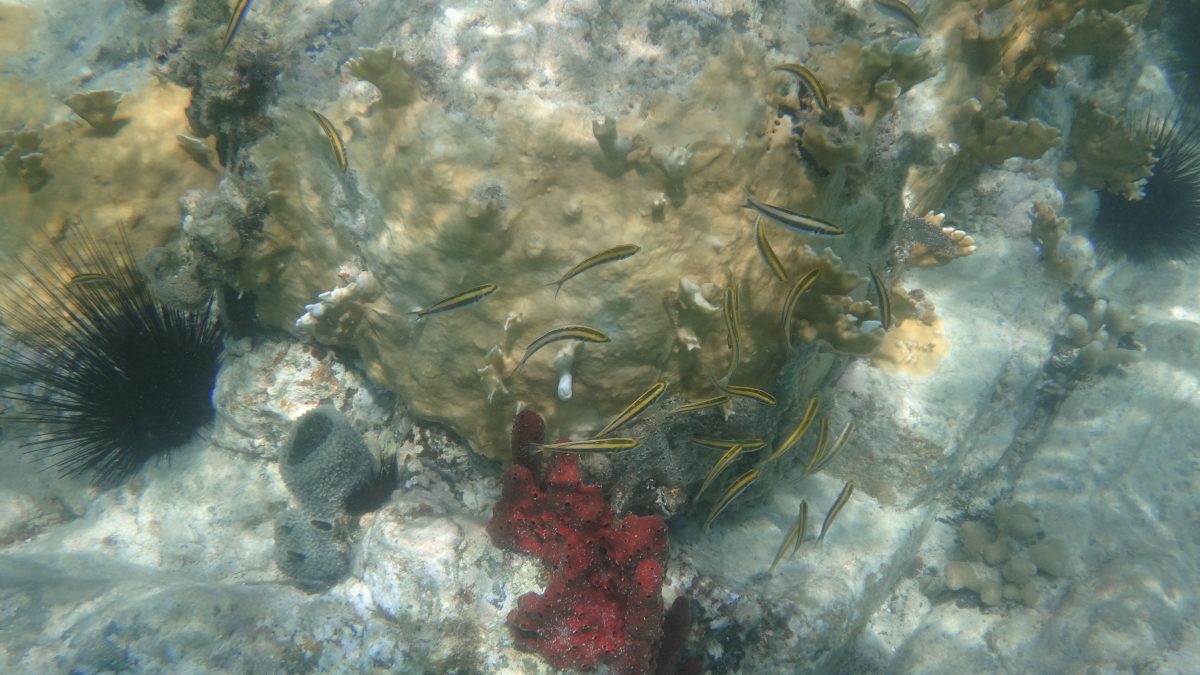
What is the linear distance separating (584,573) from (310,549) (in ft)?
7.26

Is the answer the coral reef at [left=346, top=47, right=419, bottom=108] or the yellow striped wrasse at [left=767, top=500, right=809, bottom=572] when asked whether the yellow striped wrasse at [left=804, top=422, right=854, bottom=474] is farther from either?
the coral reef at [left=346, top=47, right=419, bottom=108]

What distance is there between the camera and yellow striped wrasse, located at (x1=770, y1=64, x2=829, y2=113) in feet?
10.1

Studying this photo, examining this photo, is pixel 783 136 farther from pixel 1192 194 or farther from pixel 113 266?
pixel 1192 194

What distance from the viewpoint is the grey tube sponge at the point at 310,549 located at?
4.35 m

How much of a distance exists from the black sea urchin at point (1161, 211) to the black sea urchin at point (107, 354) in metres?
10.4

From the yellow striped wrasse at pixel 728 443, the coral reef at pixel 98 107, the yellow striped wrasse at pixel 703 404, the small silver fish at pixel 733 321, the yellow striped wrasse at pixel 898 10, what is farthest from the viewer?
the coral reef at pixel 98 107

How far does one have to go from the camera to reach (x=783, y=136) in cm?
327

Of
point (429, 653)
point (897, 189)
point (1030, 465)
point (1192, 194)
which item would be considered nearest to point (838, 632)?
point (429, 653)

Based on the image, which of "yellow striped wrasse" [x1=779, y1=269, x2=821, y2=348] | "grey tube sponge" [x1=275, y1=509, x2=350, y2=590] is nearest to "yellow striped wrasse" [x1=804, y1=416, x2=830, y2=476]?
"yellow striped wrasse" [x1=779, y1=269, x2=821, y2=348]

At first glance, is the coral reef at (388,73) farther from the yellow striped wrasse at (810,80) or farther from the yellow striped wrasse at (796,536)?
the yellow striped wrasse at (796,536)

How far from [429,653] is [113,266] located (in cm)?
385

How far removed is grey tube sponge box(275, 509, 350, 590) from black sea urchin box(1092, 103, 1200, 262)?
31.6ft

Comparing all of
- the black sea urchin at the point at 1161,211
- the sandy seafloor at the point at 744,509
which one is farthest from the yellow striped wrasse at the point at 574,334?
the black sea urchin at the point at 1161,211

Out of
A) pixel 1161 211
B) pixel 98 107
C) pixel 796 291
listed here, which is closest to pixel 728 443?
pixel 796 291
